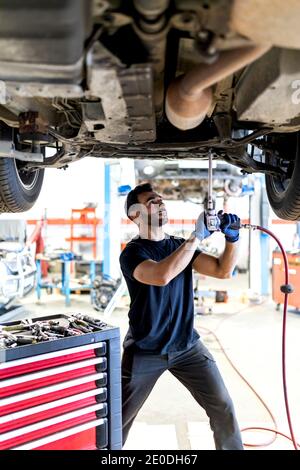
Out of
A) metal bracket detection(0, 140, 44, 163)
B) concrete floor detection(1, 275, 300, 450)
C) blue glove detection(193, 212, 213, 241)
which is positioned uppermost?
metal bracket detection(0, 140, 44, 163)

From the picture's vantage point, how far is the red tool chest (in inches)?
46.2

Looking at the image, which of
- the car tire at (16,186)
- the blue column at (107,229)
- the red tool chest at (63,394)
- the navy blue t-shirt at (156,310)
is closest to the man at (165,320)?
the navy blue t-shirt at (156,310)

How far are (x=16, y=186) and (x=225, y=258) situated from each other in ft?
3.52

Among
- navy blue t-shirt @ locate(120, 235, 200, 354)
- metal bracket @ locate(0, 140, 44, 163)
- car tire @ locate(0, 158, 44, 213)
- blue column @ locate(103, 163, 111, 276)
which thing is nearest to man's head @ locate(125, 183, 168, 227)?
navy blue t-shirt @ locate(120, 235, 200, 354)

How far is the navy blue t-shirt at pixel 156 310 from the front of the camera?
159 cm

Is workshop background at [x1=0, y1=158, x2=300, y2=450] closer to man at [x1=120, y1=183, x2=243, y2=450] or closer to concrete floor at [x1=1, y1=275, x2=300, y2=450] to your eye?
concrete floor at [x1=1, y1=275, x2=300, y2=450]

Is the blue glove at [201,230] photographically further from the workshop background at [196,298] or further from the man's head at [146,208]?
the workshop background at [196,298]

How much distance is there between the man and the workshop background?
15.7 inches

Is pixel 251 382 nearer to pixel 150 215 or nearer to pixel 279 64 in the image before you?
pixel 150 215

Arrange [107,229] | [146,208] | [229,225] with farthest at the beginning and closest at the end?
[107,229] → [146,208] → [229,225]

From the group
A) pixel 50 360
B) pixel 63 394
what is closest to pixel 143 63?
pixel 50 360

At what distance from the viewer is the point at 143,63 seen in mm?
895

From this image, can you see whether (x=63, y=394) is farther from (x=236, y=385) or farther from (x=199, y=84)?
(x=236, y=385)
